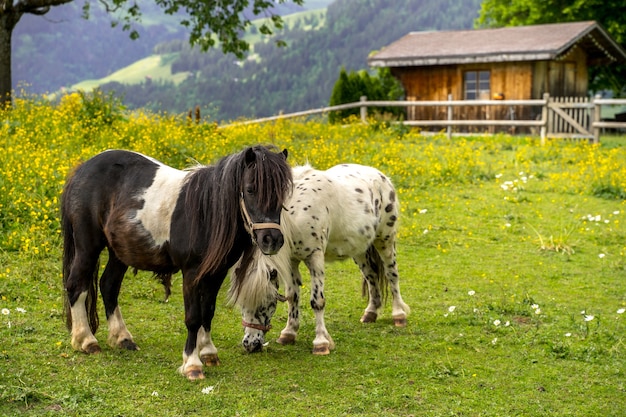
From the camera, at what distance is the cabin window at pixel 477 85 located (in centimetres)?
2973

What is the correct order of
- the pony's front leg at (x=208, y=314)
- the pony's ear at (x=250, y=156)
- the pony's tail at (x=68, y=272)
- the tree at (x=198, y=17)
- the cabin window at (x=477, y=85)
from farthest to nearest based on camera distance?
the cabin window at (x=477, y=85)
the tree at (x=198, y=17)
the pony's tail at (x=68, y=272)
the pony's front leg at (x=208, y=314)
the pony's ear at (x=250, y=156)

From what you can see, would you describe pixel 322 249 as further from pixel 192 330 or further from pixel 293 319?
pixel 192 330

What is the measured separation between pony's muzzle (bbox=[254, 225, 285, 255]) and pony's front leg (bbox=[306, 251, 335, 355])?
1.39 metres

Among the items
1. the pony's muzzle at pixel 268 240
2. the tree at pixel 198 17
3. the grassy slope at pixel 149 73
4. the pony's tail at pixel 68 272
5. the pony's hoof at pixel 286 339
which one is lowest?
the grassy slope at pixel 149 73

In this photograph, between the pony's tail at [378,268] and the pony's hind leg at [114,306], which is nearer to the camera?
the pony's hind leg at [114,306]

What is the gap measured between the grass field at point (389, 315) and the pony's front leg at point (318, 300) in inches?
4.0

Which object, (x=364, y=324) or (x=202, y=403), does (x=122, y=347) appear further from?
(x=364, y=324)

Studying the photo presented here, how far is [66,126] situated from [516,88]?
62.9 feet

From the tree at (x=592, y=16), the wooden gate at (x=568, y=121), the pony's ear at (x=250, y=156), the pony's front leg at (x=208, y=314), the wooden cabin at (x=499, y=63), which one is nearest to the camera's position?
the pony's ear at (x=250, y=156)

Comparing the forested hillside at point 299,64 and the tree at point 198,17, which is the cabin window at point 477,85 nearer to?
the tree at point 198,17

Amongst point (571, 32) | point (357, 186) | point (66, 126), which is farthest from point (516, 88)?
point (357, 186)

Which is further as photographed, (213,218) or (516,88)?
(516,88)

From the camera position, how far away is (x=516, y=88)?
2902cm

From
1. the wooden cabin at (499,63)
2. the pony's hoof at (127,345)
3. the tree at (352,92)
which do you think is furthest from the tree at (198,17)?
the pony's hoof at (127,345)
